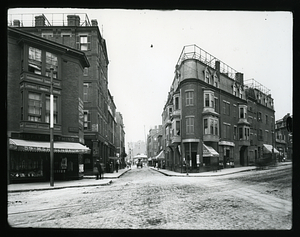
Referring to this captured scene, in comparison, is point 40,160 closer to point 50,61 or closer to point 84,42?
point 50,61

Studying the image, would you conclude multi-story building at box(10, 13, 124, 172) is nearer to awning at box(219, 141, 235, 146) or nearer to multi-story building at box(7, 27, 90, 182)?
multi-story building at box(7, 27, 90, 182)

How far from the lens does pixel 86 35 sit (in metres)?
30.0

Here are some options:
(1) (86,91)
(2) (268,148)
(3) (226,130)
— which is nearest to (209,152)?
(3) (226,130)

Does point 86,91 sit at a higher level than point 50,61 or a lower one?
lower

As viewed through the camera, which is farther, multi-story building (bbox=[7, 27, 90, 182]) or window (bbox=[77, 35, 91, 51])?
window (bbox=[77, 35, 91, 51])

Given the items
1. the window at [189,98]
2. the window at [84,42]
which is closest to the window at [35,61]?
the window at [84,42]

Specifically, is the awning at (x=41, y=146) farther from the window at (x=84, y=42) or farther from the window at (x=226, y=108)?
the window at (x=226, y=108)

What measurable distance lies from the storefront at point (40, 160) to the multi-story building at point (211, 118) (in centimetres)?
1204

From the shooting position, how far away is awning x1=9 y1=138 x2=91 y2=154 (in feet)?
59.0

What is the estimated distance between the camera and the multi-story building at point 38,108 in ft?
61.9

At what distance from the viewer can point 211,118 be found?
3212 cm

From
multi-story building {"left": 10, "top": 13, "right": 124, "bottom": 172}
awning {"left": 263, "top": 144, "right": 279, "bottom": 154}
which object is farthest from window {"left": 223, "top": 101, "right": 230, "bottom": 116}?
multi-story building {"left": 10, "top": 13, "right": 124, "bottom": 172}

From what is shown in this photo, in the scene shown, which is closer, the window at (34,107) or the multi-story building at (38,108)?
the multi-story building at (38,108)

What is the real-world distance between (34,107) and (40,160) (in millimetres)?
3620
